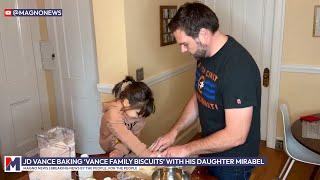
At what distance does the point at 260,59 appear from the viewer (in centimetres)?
374

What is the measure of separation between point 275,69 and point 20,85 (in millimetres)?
2742

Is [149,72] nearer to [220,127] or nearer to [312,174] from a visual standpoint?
[220,127]

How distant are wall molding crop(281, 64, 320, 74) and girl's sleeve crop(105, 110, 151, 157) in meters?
2.41

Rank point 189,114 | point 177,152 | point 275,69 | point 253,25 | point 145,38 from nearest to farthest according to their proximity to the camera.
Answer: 1. point 177,152
2. point 189,114
3. point 145,38
4. point 275,69
5. point 253,25

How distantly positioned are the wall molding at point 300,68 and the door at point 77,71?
2059 millimetres

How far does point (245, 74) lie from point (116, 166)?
2.49 feet

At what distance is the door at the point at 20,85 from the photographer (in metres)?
3.13

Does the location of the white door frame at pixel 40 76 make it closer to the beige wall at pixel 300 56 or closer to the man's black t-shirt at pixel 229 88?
the man's black t-shirt at pixel 229 88

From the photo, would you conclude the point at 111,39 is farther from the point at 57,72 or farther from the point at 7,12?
the point at 7,12

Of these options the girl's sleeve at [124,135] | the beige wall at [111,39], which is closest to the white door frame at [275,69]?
the beige wall at [111,39]

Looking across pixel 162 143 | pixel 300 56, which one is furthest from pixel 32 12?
pixel 300 56

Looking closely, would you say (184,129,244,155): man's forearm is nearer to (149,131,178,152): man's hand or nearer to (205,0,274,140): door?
(149,131,178,152): man's hand

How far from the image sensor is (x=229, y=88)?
1.57m

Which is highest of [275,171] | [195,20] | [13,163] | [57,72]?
[195,20]
